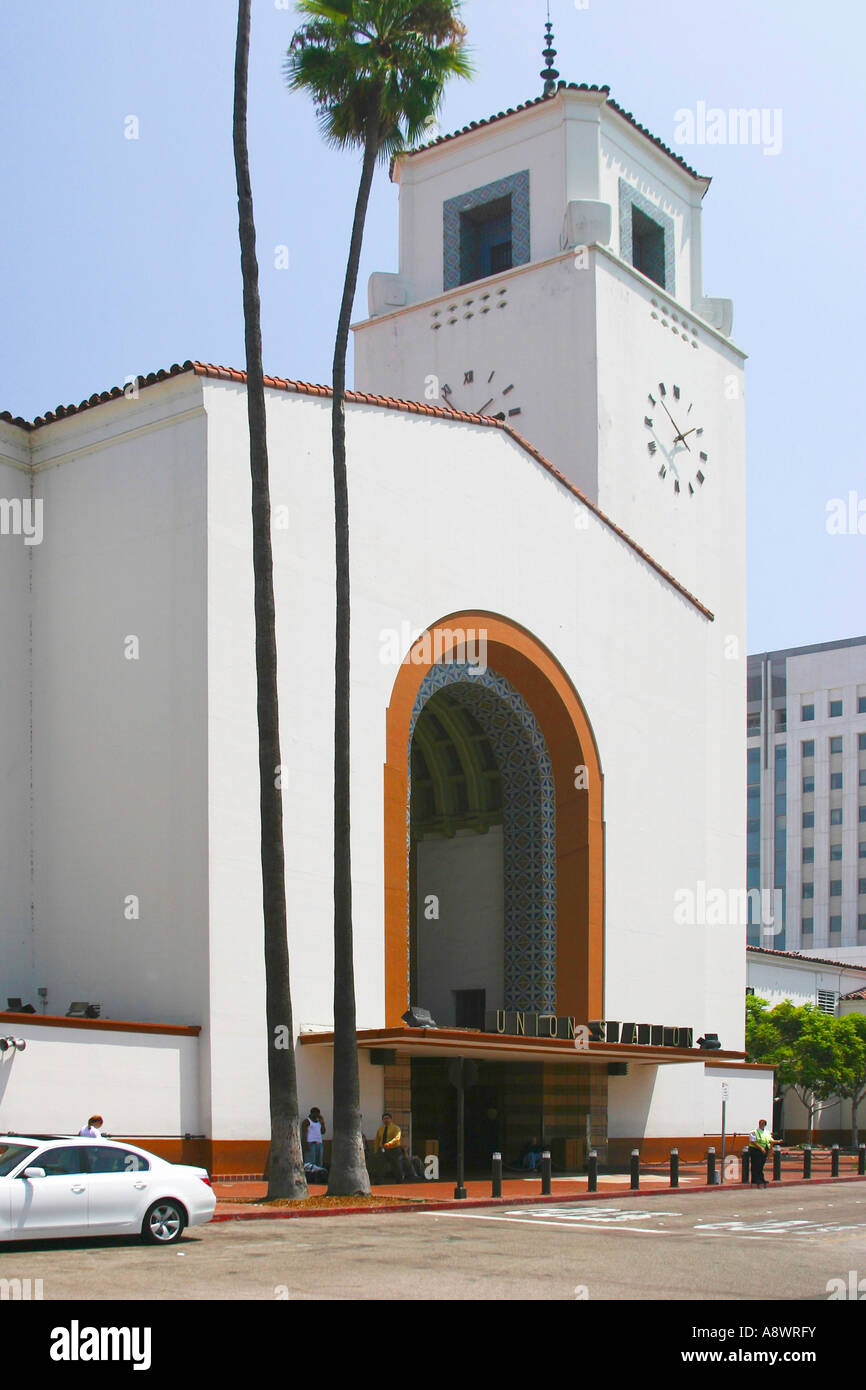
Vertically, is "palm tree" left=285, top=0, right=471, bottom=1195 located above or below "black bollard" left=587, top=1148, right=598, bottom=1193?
above

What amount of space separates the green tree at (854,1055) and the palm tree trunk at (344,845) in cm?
3182

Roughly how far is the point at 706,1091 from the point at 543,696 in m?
9.68

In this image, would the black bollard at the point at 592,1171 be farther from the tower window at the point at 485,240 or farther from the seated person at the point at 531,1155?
the tower window at the point at 485,240

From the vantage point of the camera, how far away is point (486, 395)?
125ft

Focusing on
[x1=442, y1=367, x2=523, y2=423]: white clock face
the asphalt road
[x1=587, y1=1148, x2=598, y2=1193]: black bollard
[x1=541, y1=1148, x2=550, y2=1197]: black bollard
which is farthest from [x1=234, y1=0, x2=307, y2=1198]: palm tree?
[x1=442, y1=367, x2=523, y2=423]: white clock face

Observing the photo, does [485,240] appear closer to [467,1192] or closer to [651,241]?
[651,241]

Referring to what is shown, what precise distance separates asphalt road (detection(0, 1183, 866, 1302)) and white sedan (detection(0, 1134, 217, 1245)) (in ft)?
0.78

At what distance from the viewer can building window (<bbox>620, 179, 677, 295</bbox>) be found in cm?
3962

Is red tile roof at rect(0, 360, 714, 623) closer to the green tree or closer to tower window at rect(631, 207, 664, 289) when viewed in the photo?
tower window at rect(631, 207, 664, 289)

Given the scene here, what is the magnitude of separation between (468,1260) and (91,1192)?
348cm

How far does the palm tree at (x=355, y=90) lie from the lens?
21.8 metres

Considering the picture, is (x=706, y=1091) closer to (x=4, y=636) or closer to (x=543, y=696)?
(x=543, y=696)

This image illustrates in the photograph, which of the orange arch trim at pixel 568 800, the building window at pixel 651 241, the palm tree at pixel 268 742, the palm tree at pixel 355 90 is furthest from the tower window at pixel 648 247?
the palm tree at pixel 268 742

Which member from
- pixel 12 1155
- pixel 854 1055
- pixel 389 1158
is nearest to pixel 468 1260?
pixel 12 1155
